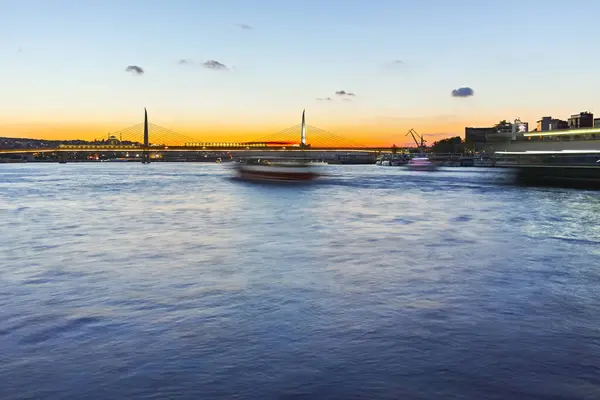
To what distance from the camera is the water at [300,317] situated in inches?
240

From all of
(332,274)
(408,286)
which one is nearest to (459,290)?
(408,286)

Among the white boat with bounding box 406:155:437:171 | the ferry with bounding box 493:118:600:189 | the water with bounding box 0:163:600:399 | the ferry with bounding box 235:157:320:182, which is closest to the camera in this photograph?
the water with bounding box 0:163:600:399

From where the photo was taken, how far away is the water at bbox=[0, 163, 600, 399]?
6.09 metres

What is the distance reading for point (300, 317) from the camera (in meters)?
8.68

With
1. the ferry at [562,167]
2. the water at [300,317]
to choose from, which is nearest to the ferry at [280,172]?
the ferry at [562,167]

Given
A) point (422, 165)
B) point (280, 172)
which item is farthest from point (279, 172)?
point (422, 165)

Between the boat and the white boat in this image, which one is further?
the white boat

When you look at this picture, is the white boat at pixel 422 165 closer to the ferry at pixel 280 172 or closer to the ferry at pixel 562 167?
the ferry at pixel 280 172

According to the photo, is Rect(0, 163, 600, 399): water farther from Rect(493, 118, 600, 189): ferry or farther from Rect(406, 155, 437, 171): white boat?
Rect(406, 155, 437, 171): white boat

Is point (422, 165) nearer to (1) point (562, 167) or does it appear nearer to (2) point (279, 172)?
(2) point (279, 172)

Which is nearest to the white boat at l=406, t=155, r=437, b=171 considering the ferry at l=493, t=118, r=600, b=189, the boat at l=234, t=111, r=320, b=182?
the boat at l=234, t=111, r=320, b=182

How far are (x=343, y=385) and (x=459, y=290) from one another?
5.28 metres

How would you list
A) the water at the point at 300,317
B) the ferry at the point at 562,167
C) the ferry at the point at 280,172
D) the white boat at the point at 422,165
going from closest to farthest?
the water at the point at 300,317 < the ferry at the point at 562,167 < the ferry at the point at 280,172 < the white boat at the point at 422,165

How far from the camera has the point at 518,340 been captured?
24.7 feet
